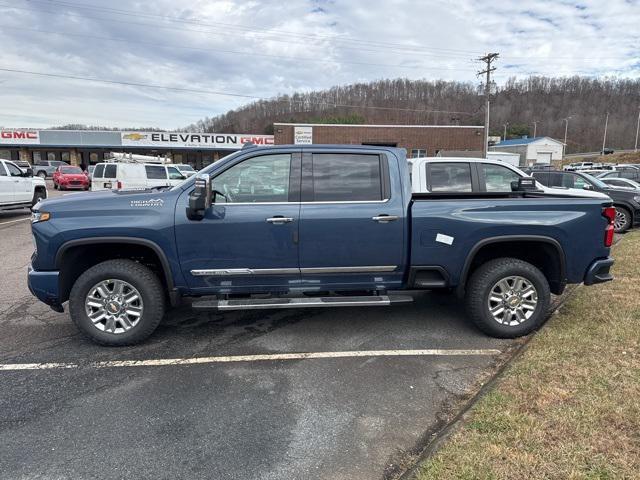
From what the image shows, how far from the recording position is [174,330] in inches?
188

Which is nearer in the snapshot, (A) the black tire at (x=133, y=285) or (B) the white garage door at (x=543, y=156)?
(A) the black tire at (x=133, y=285)

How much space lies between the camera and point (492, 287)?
448 centimetres

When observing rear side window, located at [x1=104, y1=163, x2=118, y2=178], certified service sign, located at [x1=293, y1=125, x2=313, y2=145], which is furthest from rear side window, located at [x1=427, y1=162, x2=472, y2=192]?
certified service sign, located at [x1=293, y1=125, x2=313, y2=145]

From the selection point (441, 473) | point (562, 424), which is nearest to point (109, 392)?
point (441, 473)

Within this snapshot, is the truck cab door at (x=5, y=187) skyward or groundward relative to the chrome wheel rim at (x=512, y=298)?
skyward

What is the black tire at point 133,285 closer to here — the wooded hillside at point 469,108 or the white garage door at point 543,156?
the wooded hillside at point 469,108

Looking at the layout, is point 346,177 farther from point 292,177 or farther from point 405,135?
point 405,135

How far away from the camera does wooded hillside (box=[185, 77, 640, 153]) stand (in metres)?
70.6

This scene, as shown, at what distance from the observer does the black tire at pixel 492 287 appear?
448 centimetres

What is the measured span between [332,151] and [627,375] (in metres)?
3.25

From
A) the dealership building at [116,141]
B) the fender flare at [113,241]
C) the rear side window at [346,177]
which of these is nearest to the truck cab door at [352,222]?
the rear side window at [346,177]

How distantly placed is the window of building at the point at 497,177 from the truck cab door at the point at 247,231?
5081 millimetres

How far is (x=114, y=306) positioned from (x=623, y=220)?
1255 centimetres

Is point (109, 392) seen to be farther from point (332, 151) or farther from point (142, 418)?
point (332, 151)
